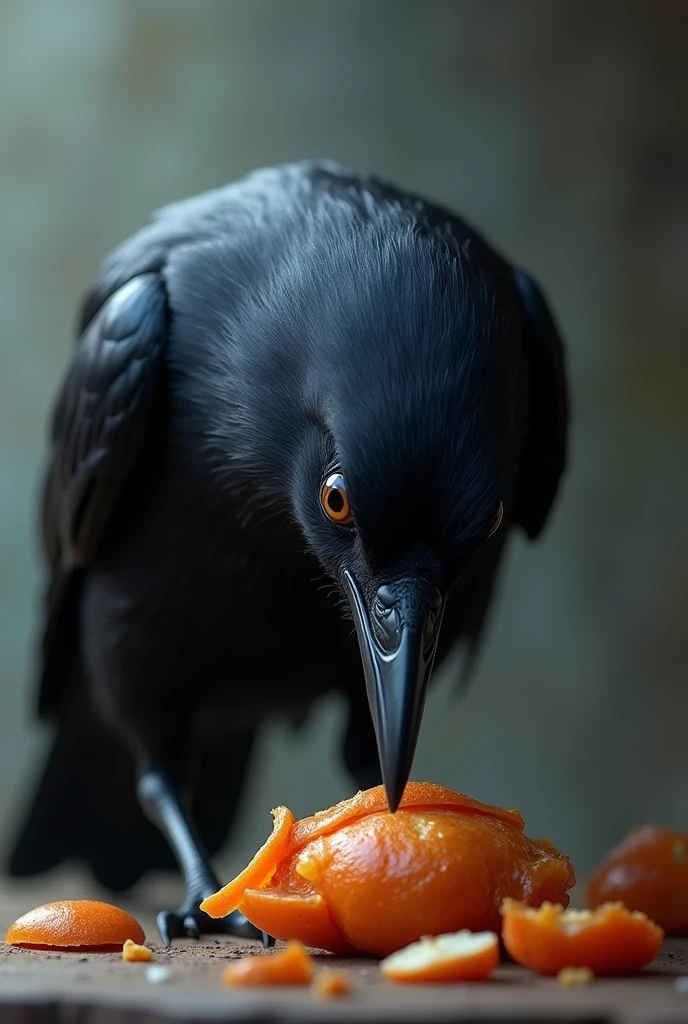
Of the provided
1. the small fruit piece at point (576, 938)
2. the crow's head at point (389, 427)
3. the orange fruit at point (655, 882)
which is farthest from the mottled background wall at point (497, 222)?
the small fruit piece at point (576, 938)

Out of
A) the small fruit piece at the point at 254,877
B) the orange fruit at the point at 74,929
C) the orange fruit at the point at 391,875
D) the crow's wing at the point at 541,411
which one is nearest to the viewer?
the orange fruit at the point at 391,875

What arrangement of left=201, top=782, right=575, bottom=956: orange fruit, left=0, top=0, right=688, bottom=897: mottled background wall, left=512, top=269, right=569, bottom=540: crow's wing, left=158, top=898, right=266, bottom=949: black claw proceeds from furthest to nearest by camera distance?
left=0, top=0, right=688, bottom=897: mottled background wall, left=512, top=269, right=569, bottom=540: crow's wing, left=158, top=898, right=266, bottom=949: black claw, left=201, top=782, right=575, bottom=956: orange fruit

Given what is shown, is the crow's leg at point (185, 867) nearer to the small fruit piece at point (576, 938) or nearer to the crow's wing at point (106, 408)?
the crow's wing at point (106, 408)

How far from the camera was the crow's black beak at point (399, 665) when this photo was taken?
1655 mm

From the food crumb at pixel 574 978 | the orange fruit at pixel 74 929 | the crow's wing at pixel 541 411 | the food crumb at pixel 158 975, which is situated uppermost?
the crow's wing at pixel 541 411

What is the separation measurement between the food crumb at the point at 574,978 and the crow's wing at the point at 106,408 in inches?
54.5

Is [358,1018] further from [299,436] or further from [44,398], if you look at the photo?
[44,398]

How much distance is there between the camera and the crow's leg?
2.17 meters

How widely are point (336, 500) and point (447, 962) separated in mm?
674

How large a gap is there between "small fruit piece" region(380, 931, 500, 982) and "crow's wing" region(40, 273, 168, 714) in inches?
51.0

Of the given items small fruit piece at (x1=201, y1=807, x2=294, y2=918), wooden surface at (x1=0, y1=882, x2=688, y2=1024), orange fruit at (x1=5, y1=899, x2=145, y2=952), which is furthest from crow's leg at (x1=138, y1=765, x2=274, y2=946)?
wooden surface at (x1=0, y1=882, x2=688, y2=1024)

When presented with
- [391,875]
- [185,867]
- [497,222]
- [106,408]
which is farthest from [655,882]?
[497,222]

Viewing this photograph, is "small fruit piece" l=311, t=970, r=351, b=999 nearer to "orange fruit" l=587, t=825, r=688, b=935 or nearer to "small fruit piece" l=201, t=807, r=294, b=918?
"small fruit piece" l=201, t=807, r=294, b=918

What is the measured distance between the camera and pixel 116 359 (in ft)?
8.14
